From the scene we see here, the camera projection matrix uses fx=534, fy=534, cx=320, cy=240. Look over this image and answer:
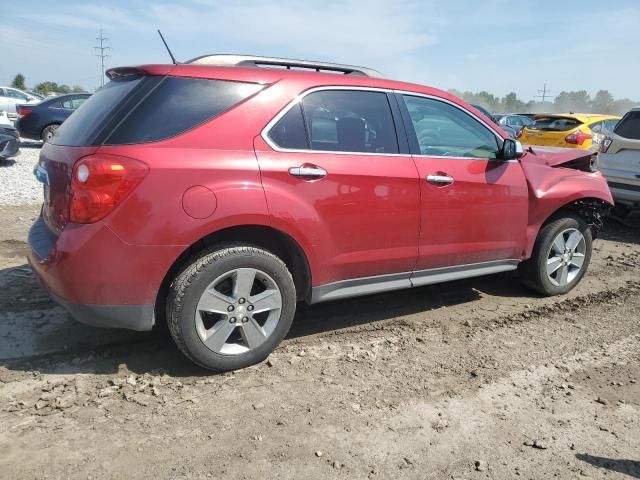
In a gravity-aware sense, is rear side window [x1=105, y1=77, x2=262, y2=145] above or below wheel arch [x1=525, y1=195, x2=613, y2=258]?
above

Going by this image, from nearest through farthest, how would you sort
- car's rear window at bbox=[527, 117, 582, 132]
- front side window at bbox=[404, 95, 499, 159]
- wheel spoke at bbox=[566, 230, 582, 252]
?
front side window at bbox=[404, 95, 499, 159] → wheel spoke at bbox=[566, 230, 582, 252] → car's rear window at bbox=[527, 117, 582, 132]

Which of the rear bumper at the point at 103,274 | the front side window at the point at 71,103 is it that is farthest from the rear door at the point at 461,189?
the front side window at the point at 71,103

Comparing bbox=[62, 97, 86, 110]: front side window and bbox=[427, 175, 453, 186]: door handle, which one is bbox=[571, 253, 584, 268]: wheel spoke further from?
bbox=[62, 97, 86, 110]: front side window

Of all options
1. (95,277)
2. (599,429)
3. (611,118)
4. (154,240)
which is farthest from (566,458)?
(611,118)

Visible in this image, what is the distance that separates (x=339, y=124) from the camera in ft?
11.4

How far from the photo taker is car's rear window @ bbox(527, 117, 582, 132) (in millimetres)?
11305

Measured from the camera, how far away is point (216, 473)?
2387mm

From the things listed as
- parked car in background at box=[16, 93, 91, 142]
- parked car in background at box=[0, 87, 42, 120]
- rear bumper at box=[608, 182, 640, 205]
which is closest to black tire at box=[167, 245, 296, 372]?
rear bumper at box=[608, 182, 640, 205]

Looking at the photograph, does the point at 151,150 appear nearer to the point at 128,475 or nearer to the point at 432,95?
the point at 128,475

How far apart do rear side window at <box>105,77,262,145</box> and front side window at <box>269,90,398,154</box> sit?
321 mm

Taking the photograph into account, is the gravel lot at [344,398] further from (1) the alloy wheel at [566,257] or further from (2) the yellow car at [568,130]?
(2) the yellow car at [568,130]

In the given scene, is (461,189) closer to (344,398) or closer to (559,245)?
(559,245)

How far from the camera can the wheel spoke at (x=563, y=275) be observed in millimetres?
4777

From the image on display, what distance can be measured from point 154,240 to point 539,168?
3213 millimetres
